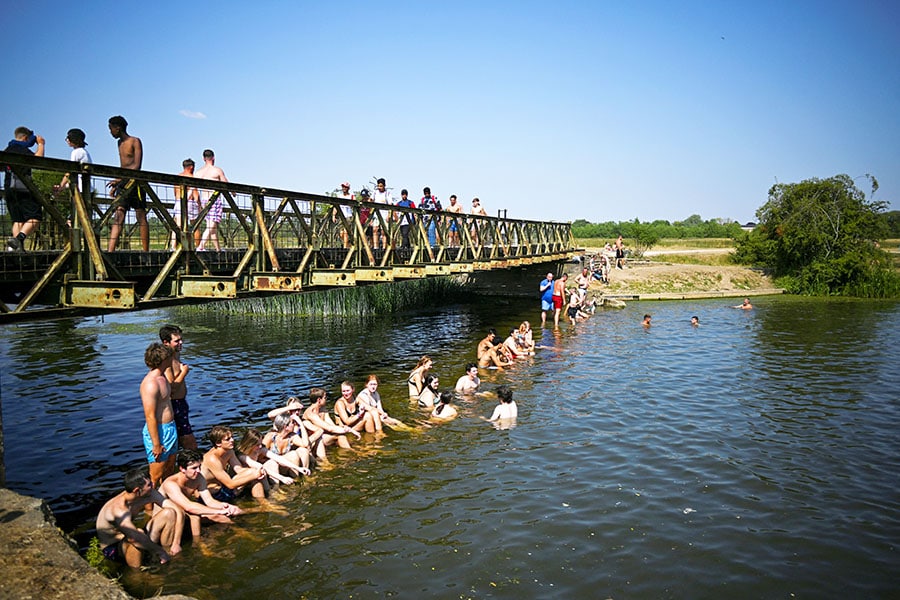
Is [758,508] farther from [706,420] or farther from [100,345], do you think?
[100,345]

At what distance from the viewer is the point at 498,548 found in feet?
25.9

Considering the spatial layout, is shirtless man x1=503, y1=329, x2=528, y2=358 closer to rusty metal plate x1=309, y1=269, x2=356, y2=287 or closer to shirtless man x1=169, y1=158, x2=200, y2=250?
rusty metal plate x1=309, y1=269, x2=356, y2=287

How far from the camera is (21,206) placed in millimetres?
8828

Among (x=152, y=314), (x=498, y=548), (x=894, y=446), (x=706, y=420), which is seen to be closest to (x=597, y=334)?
(x=706, y=420)

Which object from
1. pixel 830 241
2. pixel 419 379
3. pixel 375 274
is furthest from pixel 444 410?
pixel 830 241

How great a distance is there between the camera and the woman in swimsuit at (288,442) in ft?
33.0

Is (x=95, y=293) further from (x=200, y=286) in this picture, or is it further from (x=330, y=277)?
(x=330, y=277)

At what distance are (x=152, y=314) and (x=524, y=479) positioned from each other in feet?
88.9

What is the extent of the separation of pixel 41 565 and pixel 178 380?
4.03 m

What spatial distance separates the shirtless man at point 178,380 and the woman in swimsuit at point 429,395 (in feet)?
18.5

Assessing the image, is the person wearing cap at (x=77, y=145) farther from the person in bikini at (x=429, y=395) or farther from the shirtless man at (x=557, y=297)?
the shirtless man at (x=557, y=297)

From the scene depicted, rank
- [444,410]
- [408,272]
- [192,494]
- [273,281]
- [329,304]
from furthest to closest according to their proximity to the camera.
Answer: [329,304] < [408,272] < [444,410] < [273,281] < [192,494]

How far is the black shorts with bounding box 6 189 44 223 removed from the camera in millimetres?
8656

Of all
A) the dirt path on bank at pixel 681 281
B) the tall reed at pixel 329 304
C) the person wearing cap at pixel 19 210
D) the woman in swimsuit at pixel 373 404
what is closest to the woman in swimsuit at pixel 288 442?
the woman in swimsuit at pixel 373 404
